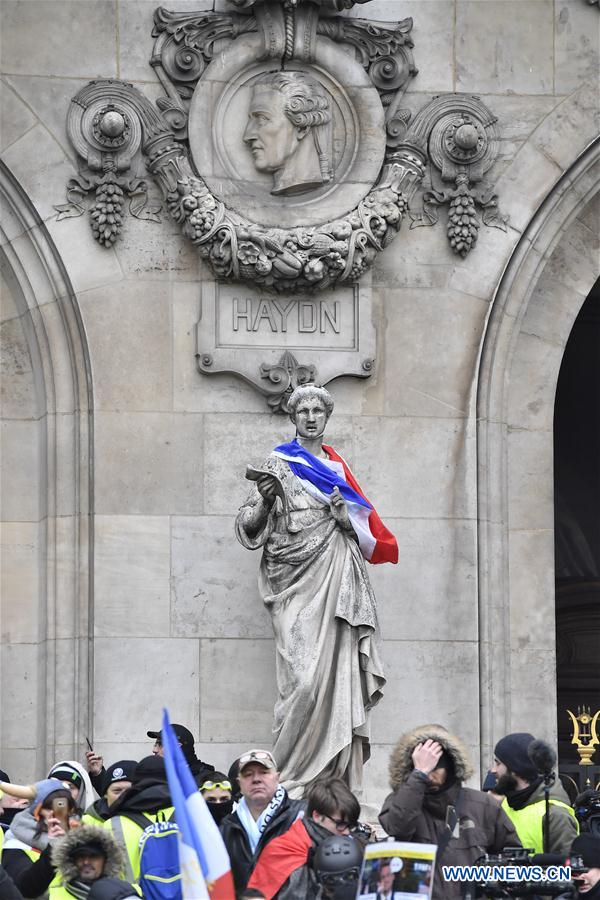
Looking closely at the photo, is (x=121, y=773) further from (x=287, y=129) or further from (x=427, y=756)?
(x=287, y=129)

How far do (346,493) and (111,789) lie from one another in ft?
10.8

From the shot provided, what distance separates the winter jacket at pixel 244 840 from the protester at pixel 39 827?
95 cm

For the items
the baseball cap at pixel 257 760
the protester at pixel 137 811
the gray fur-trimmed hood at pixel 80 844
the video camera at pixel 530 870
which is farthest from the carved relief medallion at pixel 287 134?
the video camera at pixel 530 870

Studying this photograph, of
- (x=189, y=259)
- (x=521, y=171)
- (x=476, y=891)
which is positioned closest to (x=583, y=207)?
(x=521, y=171)

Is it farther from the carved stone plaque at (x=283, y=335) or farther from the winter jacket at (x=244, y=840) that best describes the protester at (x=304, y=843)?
the carved stone plaque at (x=283, y=335)

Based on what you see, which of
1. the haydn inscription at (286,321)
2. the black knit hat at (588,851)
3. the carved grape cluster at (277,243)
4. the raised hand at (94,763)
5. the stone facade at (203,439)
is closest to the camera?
the black knit hat at (588,851)

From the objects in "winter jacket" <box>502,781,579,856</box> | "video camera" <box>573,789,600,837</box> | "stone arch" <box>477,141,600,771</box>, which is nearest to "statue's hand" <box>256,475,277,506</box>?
"stone arch" <box>477,141,600,771</box>

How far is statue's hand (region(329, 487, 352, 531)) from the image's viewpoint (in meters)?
16.7

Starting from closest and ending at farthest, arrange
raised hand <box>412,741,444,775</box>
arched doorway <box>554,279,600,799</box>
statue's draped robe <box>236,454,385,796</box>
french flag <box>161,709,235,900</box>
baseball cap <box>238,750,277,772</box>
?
french flag <box>161,709,235,900</box>, raised hand <box>412,741,444,775</box>, baseball cap <box>238,750,277,772</box>, statue's draped robe <box>236,454,385,796</box>, arched doorway <box>554,279,600,799</box>

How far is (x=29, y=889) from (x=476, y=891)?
235 cm

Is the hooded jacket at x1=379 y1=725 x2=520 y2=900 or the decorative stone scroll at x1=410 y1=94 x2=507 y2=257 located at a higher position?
the decorative stone scroll at x1=410 y1=94 x2=507 y2=257

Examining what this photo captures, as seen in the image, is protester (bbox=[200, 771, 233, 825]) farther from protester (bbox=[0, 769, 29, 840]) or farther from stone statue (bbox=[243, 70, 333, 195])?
stone statue (bbox=[243, 70, 333, 195])

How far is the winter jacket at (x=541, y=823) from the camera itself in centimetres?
1323

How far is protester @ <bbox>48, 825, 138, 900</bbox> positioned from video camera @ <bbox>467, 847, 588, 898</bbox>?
1.73m
